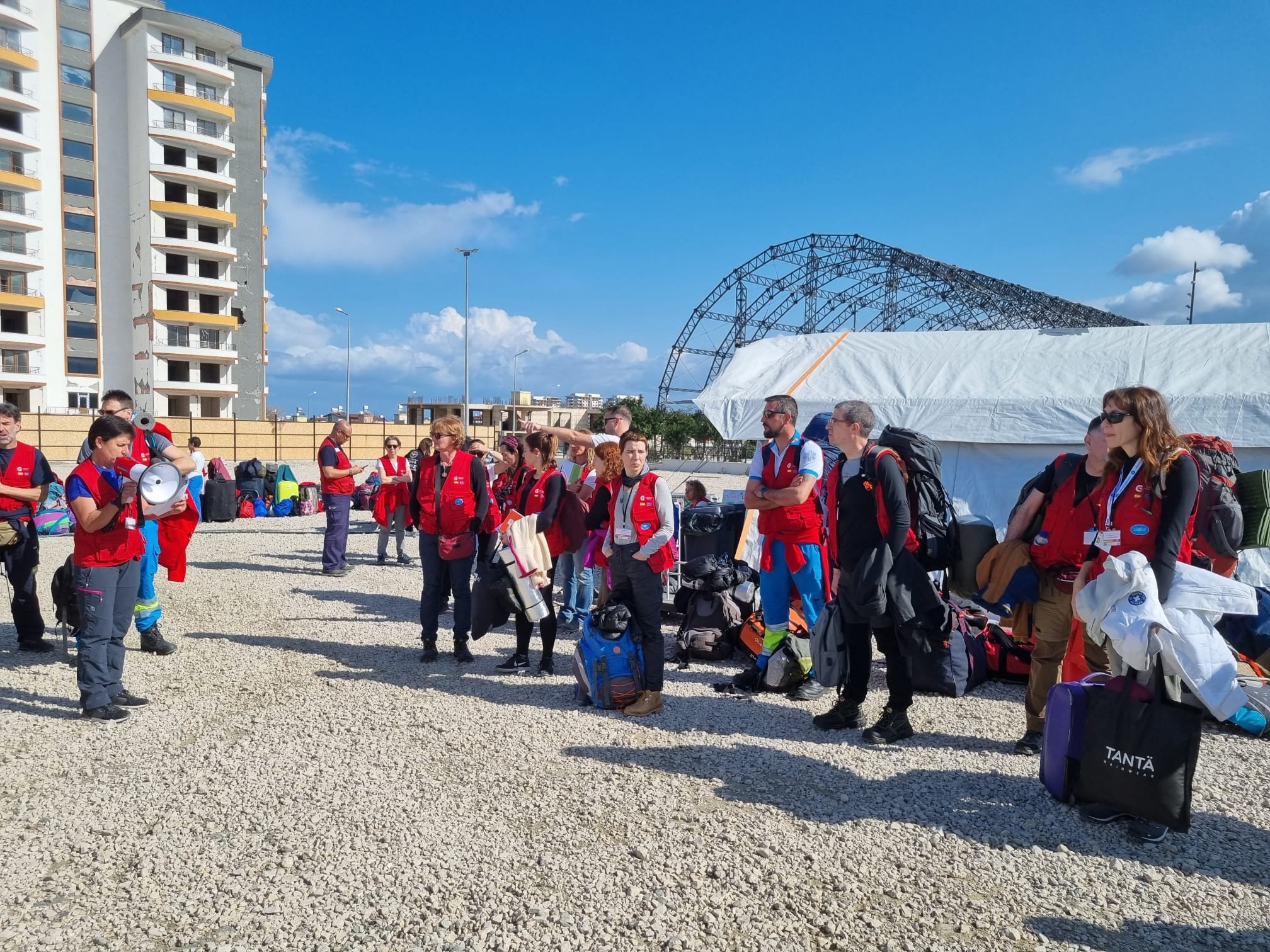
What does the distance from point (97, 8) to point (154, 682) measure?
189 ft

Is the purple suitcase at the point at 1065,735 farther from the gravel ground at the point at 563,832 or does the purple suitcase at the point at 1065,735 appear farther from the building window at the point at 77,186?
the building window at the point at 77,186

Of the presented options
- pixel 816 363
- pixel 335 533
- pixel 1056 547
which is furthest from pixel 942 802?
pixel 335 533

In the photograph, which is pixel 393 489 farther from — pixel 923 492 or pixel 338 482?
pixel 923 492

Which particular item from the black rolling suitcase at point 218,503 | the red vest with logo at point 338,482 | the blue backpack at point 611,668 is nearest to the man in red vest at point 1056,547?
the blue backpack at point 611,668

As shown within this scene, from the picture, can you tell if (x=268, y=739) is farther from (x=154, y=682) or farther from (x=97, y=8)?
(x=97, y=8)

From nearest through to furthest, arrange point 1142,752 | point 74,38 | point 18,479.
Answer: point 1142,752 < point 18,479 < point 74,38

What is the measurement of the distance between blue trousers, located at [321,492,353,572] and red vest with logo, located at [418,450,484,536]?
443cm

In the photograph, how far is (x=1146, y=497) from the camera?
3631mm

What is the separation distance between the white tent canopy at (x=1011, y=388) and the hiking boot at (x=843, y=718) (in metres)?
4.62

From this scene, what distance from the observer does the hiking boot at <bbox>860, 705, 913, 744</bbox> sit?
4.58 meters

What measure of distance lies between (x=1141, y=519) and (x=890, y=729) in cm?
178

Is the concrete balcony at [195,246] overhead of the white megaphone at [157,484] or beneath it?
overhead

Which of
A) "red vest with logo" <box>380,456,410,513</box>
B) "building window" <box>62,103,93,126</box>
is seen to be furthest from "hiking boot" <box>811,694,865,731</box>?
"building window" <box>62,103,93,126</box>

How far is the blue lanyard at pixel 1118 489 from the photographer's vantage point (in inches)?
146
